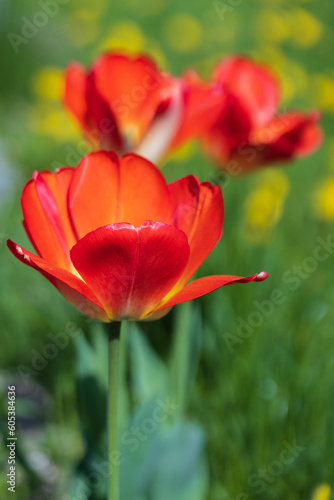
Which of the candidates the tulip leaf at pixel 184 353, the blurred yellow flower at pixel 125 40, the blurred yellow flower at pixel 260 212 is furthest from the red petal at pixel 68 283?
the blurred yellow flower at pixel 125 40

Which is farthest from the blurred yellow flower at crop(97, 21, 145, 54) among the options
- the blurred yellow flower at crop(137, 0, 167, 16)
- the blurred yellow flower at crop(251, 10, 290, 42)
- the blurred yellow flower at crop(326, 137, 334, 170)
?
the blurred yellow flower at crop(326, 137, 334, 170)

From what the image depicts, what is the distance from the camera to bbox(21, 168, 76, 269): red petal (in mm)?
517

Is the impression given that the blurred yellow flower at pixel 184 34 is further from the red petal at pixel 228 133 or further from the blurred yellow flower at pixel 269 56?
the red petal at pixel 228 133

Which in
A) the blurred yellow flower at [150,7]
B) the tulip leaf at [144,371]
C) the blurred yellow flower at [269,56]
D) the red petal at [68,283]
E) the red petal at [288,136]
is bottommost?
the tulip leaf at [144,371]

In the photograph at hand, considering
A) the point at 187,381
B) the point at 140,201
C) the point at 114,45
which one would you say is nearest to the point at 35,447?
the point at 187,381

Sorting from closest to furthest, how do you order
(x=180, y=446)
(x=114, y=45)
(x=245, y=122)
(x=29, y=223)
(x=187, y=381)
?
(x=29, y=223) → (x=180, y=446) → (x=245, y=122) → (x=187, y=381) → (x=114, y=45)

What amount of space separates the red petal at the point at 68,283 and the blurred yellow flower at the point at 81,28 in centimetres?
278

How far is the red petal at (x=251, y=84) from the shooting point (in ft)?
3.18

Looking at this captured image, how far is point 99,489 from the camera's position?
0.81 metres

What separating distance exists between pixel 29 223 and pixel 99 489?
0.44 metres

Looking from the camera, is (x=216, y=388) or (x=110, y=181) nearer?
(x=110, y=181)

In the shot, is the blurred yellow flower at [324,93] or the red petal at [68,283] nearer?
the red petal at [68,283]

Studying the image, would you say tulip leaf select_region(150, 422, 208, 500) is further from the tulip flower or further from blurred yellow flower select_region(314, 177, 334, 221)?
blurred yellow flower select_region(314, 177, 334, 221)

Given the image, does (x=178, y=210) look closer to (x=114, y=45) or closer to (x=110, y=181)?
(x=110, y=181)
